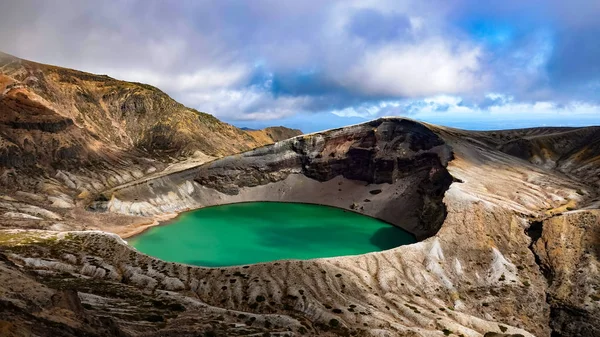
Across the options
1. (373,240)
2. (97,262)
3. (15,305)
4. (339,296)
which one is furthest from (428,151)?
(15,305)

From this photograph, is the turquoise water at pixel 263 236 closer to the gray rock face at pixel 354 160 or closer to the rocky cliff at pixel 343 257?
the rocky cliff at pixel 343 257

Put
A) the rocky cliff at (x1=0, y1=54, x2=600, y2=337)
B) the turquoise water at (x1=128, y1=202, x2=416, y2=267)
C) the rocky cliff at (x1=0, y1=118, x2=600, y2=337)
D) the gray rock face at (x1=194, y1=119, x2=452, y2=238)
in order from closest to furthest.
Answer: the rocky cliff at (x1=0, y1=118, x2=600, y2=337), the rocky cliff at (x1=0, y1=54, x2=600, y2=337), the turquoise water at (x1=128, y1=202, x2=416, y2=267), the gray rock face at (x1=194, y1=119, x2=452, y2=238)

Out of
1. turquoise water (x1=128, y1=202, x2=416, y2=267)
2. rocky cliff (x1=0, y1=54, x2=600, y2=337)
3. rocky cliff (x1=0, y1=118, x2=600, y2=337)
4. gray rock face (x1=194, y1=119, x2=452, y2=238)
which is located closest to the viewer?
rocky cliff (x1=0, y1=118, x2=600, y2=337)

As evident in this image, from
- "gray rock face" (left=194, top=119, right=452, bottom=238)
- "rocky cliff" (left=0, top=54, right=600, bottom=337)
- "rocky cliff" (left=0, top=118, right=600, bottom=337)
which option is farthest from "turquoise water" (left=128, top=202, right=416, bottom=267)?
"gray rock face" (left=194, top=119, right=452, bottom=238)

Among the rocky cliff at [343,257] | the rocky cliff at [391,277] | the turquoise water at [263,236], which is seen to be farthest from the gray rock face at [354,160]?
the turquoise water at [263,236]

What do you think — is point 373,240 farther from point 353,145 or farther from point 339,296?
point 353,145

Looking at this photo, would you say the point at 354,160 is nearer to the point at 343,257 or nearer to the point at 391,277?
the point at 343,257

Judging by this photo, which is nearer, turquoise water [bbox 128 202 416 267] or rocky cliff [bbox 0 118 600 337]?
rocky cliff [bbox 0 118 600 337]

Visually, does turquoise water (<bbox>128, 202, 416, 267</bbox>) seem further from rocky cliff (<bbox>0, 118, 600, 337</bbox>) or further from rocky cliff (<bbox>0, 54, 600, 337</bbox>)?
rocky cliff (<bbox>0, 118, 600, 337</bbox>)
